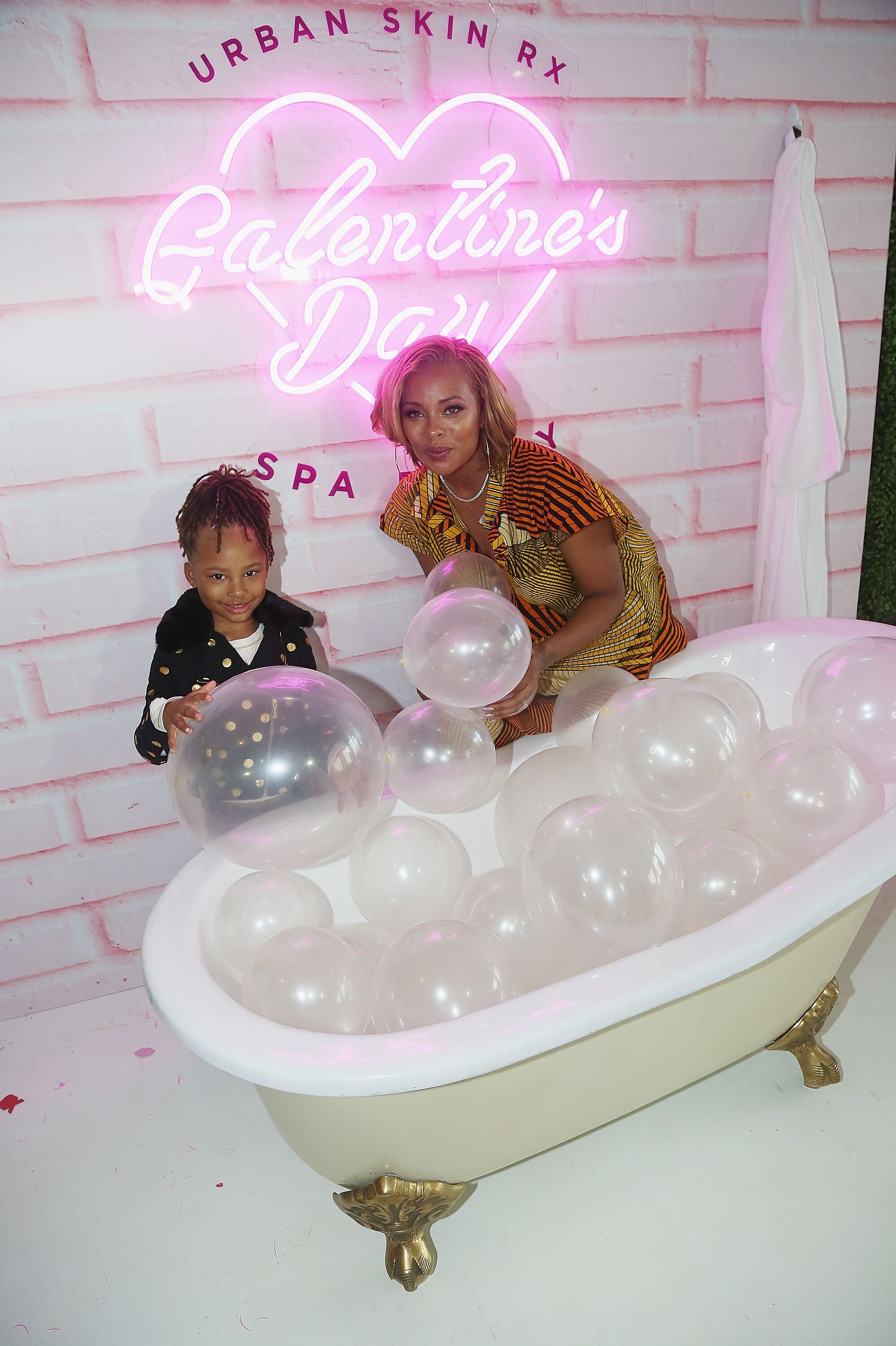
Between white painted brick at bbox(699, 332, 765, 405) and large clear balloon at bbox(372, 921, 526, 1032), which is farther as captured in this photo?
white painted brick at bbox(699, 332, 765, 405)

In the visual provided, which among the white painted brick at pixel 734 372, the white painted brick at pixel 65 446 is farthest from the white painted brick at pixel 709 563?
the white painted brick at pixel 65 446

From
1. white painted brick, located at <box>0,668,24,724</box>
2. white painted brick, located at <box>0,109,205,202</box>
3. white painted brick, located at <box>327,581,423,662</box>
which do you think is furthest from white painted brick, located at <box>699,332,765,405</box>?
white painted brick, located at <box>0,668,24,724</box>

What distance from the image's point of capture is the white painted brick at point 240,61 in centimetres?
162

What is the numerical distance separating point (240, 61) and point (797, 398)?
147 cm

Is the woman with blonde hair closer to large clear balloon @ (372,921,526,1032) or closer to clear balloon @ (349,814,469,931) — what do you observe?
clear balloon @ (349,814,469,931)

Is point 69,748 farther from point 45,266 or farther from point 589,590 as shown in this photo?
point 589,590

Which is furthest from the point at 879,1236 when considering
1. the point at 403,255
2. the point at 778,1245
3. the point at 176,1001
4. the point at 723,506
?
the point at 403,255

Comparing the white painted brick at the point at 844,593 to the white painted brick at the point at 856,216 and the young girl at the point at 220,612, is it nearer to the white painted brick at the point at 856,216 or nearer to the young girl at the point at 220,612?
the white painted brick at the point at 856,216

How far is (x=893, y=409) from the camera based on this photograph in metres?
2.59

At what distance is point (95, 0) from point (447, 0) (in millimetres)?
682

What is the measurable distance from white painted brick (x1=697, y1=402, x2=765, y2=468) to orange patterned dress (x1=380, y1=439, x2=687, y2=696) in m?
0.41

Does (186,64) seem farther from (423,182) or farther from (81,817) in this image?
(81,817)

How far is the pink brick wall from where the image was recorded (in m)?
1.67

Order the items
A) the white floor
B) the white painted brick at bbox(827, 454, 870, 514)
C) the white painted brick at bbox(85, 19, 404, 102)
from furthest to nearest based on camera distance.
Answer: the white painted brick at bbox(827, 454, 870, 514) → the white painted brick at bbox(85, 19, 404, 102) → the white floor
